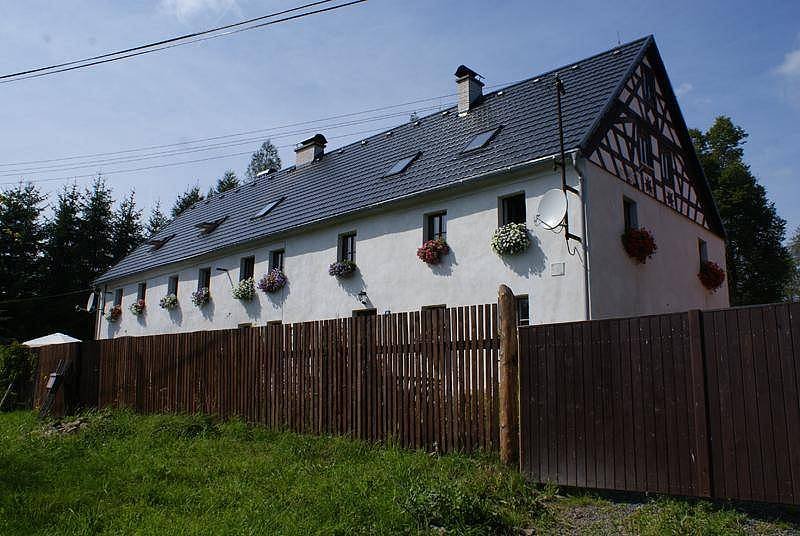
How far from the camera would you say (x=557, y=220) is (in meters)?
11.7

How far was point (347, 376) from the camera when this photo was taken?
913 centimetres

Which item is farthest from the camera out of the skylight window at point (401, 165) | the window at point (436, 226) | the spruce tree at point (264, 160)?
the spruce tree at point (264, 160)

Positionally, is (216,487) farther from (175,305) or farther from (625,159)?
(175,305)

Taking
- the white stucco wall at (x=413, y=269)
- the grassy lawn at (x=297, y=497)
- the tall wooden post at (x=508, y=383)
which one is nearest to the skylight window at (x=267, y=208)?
the white stucco wall at (x=413, y=269)

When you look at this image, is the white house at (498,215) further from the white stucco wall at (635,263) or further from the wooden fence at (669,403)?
the wooden fence at (669,403)

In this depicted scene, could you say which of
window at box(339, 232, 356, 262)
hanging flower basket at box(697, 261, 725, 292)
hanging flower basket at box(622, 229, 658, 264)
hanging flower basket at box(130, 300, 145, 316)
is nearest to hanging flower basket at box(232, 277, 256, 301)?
window at box(339, 232, 356, 262)

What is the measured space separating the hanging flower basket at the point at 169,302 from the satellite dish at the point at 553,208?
15904mm

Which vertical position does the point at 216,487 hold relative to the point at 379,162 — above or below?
below

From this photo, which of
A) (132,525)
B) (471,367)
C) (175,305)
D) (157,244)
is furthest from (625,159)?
(157,244)

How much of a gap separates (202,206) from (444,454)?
966 inches

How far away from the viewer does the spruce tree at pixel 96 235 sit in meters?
37.1

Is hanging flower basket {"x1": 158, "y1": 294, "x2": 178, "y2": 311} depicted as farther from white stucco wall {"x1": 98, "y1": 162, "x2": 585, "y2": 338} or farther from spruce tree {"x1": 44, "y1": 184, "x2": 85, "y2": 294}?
spruce tree {"x1": 44, "y1": 184, "x2": 85, "y2": 294}

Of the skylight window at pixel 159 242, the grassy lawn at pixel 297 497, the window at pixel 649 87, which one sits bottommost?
the grassy lawn at pixel 297 497

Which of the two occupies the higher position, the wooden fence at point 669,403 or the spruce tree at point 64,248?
the spruce tree at point 64,248
